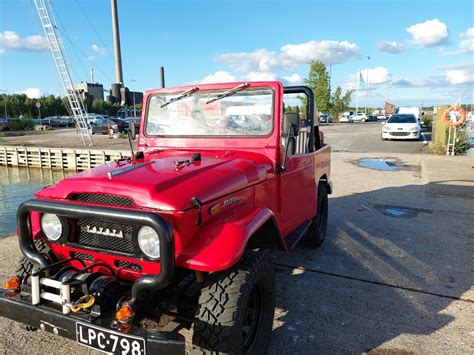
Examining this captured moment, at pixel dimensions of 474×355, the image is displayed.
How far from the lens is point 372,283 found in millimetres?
3906

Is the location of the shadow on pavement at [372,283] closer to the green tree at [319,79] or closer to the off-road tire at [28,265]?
the off-road tire at [28,265]

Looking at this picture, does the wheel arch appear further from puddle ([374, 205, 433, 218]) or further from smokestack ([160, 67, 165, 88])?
smokestack ([160, 67, 165, 88])

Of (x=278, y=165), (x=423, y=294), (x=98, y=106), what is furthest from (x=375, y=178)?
(x=98, y=106)

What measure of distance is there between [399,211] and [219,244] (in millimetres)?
5398

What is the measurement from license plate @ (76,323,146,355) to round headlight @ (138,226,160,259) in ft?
1.53

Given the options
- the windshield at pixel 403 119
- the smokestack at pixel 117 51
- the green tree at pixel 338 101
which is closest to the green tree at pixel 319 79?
the green tree at pixel 338 101

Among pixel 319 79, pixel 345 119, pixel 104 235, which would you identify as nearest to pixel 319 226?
pixel 104 235

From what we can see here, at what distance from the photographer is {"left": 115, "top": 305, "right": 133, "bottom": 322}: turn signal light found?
204 centimetres

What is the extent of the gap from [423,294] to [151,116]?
128 inches

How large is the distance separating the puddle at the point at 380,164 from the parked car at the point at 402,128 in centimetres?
707

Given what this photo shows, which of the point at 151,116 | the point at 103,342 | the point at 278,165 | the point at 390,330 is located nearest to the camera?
the point at 103,342

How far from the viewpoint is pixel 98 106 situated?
2566 inches

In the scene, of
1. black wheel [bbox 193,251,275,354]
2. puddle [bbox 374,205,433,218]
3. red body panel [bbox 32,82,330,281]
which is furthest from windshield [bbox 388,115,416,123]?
black wheel [bbox 193,251,275,354]

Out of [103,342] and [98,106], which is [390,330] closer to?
[103,342]
